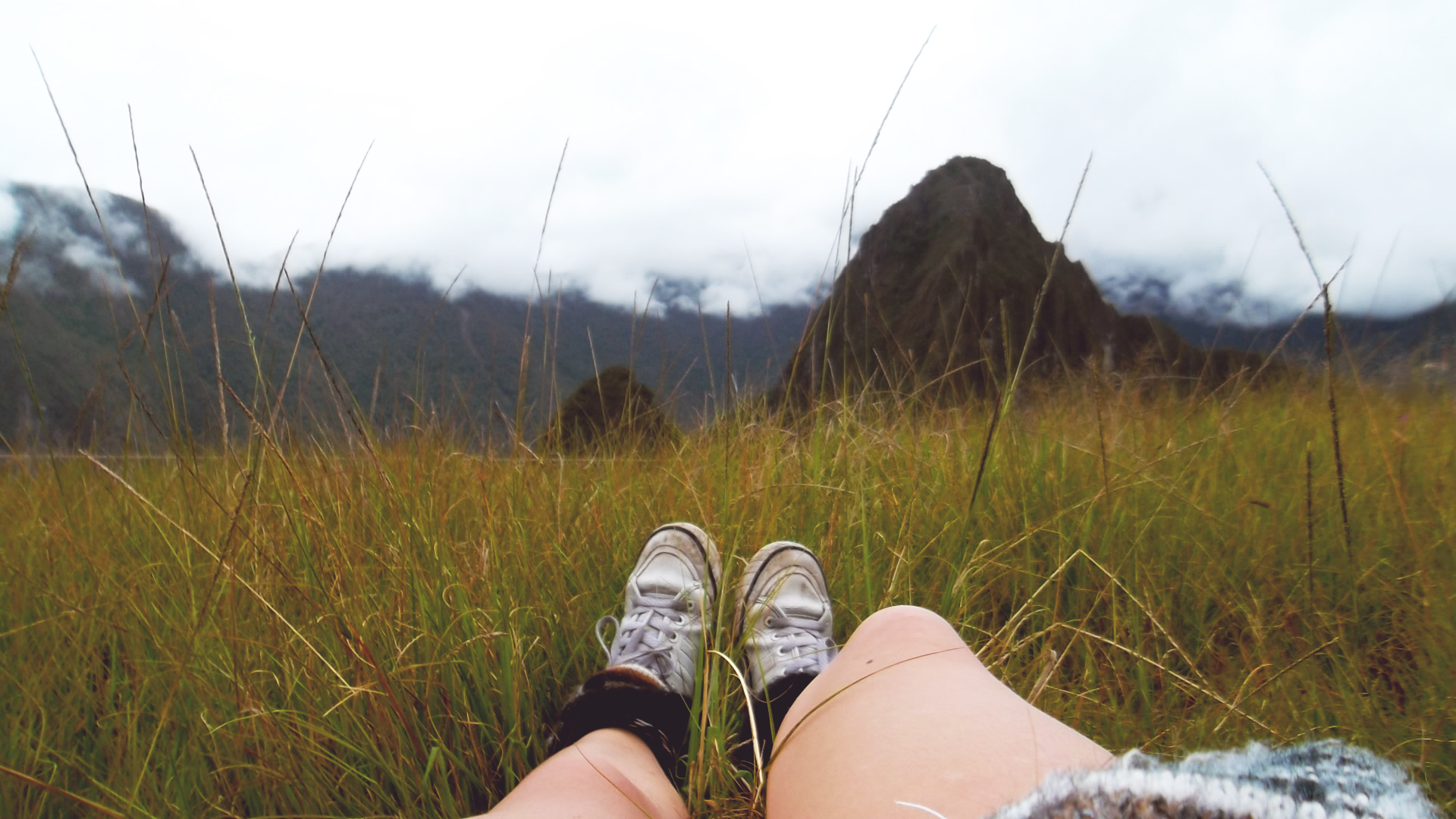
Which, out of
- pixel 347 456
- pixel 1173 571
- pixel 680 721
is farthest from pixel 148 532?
pixel 1173 571

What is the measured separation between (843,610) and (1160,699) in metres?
0.61

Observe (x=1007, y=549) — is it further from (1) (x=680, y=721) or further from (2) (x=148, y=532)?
(2) (x=148, y=532)

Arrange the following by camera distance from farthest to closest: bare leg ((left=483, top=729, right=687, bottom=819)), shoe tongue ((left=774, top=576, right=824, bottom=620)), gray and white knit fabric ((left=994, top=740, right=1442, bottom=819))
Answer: shoe tongue ((left=774, top=576, right=824, bottom=620)) → bare leg ((left=483, top=729, right=687, bottom=819)) → gray and white knit fabric ((left=994, top=740, right=1442, bottom=819))

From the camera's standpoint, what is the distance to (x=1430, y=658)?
1218 mm

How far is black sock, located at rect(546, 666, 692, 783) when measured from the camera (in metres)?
1.13

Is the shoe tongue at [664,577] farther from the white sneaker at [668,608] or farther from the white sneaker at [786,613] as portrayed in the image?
the white sneaker at [786,613]

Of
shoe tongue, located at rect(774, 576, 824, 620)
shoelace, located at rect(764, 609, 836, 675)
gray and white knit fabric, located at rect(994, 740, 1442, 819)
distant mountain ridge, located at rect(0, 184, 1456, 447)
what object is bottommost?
shoelace, located at rect(764, 609, 836, 675)

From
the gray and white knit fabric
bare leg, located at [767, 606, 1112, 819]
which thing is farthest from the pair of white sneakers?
the gray and white knit fabric

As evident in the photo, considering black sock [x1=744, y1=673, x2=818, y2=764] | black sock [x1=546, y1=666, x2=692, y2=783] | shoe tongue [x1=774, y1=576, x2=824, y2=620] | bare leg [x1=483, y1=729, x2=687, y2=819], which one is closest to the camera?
bare leg [x1=483, y1=729, x2=687, y2=819]

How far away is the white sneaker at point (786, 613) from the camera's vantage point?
132cm

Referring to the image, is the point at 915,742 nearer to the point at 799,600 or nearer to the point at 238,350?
the point at 799,600

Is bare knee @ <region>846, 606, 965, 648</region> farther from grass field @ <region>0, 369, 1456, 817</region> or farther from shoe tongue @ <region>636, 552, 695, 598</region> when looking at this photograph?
shoe tongue @ <region>636, 552, 695, 598</region>

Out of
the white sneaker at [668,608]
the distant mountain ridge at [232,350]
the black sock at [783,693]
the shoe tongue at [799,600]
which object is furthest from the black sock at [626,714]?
the distant mountain ridge at [232,350]

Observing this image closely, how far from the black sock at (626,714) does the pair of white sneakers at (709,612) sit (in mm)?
33
